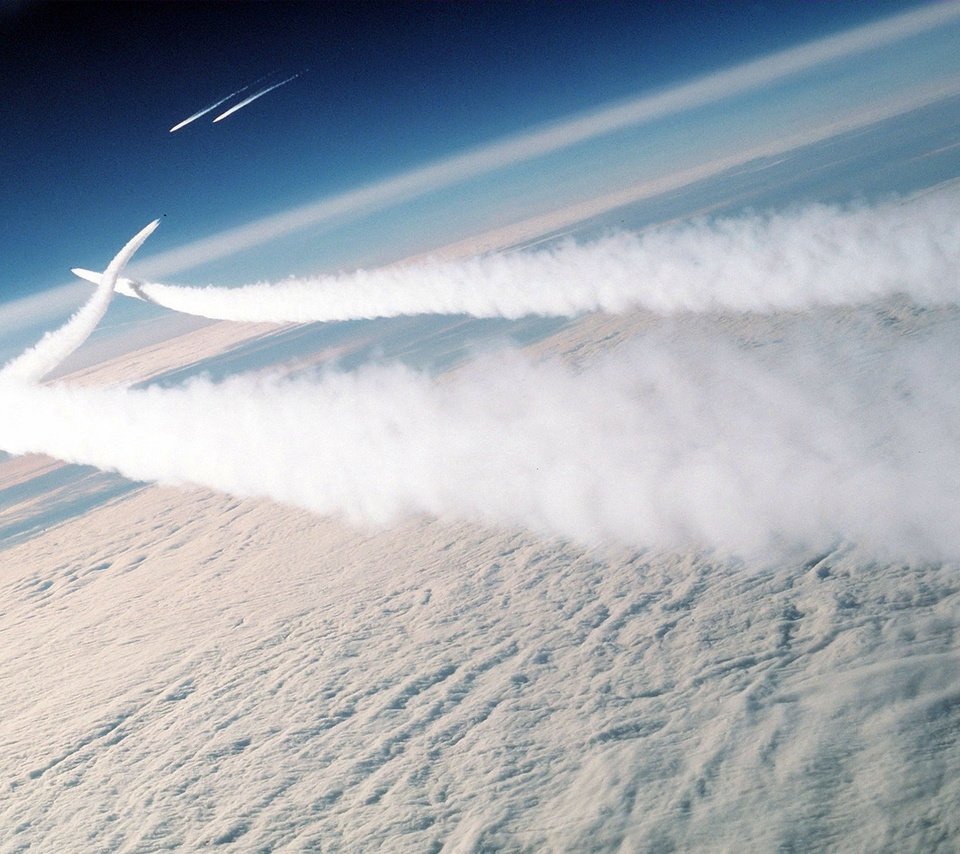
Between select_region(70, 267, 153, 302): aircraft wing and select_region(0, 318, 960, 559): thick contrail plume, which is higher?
select_region(70, 267, 153, 302): aircraft wing

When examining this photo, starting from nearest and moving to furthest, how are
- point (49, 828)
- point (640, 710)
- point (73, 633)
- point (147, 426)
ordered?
point (640, 710) < point (49, 828) < point (147, 426) < point (73, 633)

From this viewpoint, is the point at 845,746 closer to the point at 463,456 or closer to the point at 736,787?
the point at 736,787

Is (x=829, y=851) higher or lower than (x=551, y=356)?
lower

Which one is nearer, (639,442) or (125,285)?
(125,285)

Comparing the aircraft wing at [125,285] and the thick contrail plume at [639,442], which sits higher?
the aircraft wing at [125,285]

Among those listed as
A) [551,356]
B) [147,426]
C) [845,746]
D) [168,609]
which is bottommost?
[845,746]

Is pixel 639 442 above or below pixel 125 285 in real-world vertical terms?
below

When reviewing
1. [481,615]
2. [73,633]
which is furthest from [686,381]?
[73,633]

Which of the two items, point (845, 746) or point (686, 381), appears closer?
point (845, 746)
